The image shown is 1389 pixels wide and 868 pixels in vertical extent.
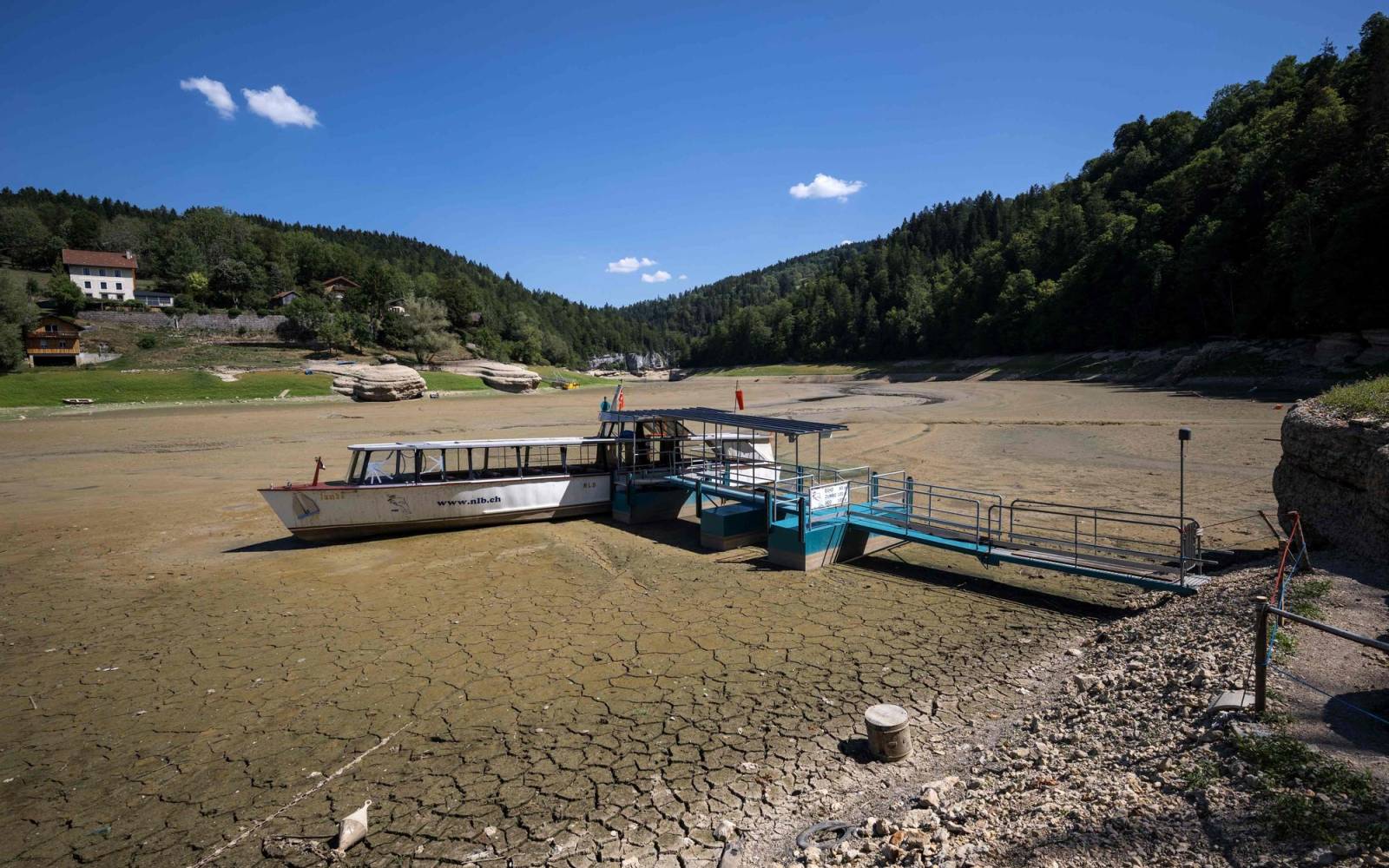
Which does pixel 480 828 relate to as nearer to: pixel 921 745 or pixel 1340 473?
pixel 921 745

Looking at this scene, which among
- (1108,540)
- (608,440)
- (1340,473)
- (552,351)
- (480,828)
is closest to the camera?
(480,828)

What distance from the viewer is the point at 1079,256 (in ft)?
318

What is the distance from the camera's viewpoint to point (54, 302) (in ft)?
314

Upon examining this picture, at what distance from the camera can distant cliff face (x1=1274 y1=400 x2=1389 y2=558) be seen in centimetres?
955

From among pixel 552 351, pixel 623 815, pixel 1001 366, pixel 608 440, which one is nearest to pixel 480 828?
pixel 623 815

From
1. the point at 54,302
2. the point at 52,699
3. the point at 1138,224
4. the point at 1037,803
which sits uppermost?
the point at 1138,224

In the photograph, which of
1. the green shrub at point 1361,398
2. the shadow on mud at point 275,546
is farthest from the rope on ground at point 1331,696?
the shadow on mud at point 275,546

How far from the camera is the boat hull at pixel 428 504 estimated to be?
18.1m

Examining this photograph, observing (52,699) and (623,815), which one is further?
(52,699)

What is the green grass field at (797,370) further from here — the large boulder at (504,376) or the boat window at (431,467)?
the boat window at (431,467)

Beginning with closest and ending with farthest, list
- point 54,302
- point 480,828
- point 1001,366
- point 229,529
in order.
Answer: point 480,828 → point 229,529 → point 1001,366 → point 54,302

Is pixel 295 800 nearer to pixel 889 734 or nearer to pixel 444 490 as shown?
pixel 889 734

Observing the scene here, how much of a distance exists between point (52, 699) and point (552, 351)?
14225cm

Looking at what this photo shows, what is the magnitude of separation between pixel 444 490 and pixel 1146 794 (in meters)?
18.2
